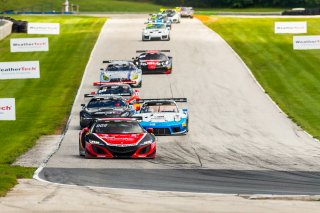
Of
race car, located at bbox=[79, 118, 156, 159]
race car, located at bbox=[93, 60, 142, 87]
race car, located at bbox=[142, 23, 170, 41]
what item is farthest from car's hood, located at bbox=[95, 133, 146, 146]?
race car, located at bbox=[142, 23, 170, 41]

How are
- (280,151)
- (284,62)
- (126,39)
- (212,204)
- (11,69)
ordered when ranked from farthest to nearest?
(126,39) → (284,62) → (11,69) → (280,151) → (212,204)

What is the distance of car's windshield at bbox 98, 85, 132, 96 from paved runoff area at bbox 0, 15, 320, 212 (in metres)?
1.58

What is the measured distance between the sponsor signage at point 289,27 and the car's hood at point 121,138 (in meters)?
26.1

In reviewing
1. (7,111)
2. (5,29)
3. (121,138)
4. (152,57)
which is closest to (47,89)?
(152,57)

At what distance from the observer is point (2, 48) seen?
66938mm

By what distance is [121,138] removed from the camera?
27234 mm

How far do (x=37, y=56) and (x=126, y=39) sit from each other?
10.8m

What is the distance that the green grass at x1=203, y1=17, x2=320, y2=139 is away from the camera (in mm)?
43006

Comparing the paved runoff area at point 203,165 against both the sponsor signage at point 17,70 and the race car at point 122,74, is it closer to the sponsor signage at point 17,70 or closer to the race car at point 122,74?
the race car at point 122,74

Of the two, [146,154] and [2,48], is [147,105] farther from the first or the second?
[2,48]

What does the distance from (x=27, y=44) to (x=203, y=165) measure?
18.9 meters

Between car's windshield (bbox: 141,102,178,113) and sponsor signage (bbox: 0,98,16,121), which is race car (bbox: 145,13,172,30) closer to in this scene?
car's windshield (bbox: 141,102,178,113)

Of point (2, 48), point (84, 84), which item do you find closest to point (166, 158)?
point (84, 84)

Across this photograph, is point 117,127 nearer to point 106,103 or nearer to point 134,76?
point 106,103
